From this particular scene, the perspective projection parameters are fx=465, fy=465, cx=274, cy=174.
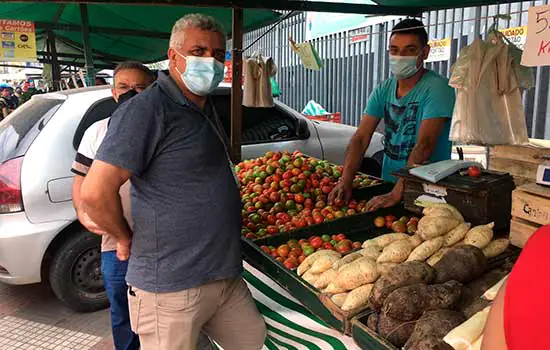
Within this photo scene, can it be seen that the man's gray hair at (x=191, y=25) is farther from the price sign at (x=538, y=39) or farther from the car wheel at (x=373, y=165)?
the car wheel at (x=373, y=165)

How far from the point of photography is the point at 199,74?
80.4 inches

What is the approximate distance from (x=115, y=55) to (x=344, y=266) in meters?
12.8

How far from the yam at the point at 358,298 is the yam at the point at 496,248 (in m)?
0.59

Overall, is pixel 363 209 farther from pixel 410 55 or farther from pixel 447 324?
pixel 447 324

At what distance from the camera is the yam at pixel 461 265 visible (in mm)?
1761

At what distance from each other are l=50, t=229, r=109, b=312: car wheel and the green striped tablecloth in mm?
1998

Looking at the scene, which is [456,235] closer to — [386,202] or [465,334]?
[386,202]

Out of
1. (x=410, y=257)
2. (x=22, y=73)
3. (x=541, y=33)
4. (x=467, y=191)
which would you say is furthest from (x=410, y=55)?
(x=22, y=73)

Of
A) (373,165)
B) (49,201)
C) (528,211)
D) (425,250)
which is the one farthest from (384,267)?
(373,165)

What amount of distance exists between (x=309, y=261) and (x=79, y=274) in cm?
270

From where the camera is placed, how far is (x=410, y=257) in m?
1.98

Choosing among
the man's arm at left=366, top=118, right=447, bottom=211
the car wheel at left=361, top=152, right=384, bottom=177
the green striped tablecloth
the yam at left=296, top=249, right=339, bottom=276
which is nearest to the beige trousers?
the green striped tablecloth

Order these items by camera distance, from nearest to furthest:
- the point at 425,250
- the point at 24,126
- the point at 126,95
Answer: the point at 425,250
the point at 126,95
the point at 24,126

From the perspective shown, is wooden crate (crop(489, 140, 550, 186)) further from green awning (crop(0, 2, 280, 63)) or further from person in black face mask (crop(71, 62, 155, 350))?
green awning (crop(0, 2, 280, 63))
